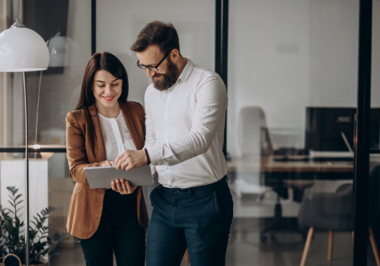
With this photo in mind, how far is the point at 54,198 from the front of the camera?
8.70ft

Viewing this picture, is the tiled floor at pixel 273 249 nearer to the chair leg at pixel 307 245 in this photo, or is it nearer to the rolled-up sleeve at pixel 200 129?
the chair leg at pixel 307 245

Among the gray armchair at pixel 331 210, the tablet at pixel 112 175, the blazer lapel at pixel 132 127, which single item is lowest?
the gray armchair at pixel 331 210

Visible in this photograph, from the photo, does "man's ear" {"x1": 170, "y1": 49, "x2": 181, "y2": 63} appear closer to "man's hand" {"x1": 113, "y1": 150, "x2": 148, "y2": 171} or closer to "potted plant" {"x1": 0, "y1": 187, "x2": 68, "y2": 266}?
"man's hand" {"x1": 113, "y1": 150, "x2": 148, "y2": 171}

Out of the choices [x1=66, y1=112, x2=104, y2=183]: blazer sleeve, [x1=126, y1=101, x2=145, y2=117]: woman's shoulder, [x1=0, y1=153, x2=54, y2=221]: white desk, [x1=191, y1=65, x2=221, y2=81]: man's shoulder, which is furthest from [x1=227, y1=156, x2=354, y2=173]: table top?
[x1=0, y1=153, x2=54, y2=221]: white desk

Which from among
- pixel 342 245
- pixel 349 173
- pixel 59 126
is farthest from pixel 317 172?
pixel 59 126

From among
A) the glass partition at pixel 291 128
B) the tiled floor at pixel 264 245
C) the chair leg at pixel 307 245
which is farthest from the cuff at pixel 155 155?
the chair leg at pixel 307 245

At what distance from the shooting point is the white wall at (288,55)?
2.60 meters

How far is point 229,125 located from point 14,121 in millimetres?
1756

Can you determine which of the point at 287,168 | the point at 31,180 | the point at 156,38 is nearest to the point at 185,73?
the point at 156,38

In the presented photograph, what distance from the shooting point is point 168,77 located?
5.37ft

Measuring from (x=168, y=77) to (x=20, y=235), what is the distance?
1.96m

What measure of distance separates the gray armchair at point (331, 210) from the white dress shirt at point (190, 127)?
1.36m

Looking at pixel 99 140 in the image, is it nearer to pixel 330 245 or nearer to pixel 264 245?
pixel 264 245

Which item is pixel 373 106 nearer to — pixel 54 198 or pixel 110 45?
pixel 110 45
